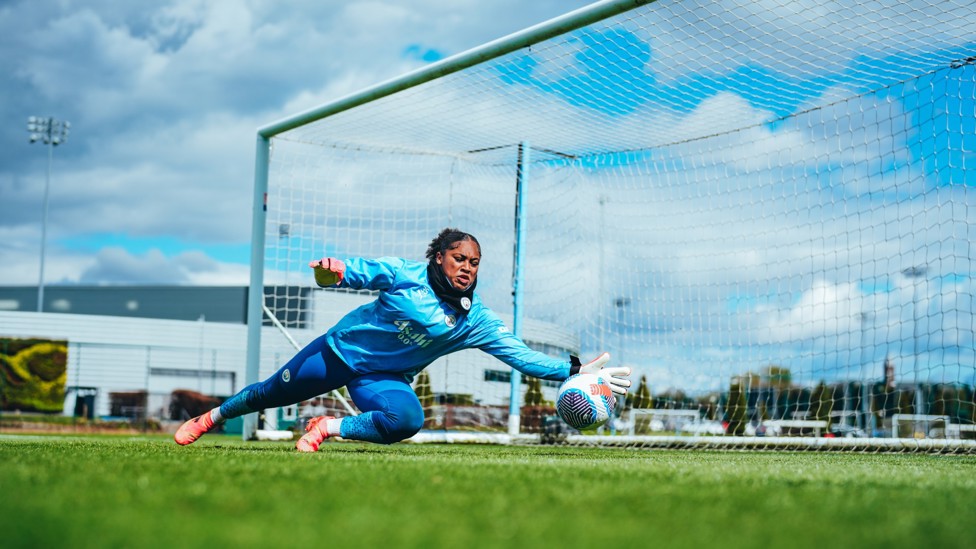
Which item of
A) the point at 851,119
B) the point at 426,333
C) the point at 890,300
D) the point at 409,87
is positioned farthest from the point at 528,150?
the point at 426,333

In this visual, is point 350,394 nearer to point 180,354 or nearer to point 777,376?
point 777,376

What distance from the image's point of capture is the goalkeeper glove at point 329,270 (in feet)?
17.1

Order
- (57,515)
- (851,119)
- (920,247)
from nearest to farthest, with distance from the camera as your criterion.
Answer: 1. (57,515)
2. (920,247)
3. (851,119)

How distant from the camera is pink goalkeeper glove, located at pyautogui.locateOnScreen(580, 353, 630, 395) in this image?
547 centimetres

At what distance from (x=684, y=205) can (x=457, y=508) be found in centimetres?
890

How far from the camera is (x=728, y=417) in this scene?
36.9ft

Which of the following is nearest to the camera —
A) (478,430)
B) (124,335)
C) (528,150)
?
(528,150)

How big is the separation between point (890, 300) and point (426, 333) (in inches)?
217

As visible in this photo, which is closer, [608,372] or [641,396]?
[608,372]

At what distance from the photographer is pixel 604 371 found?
5.51 m

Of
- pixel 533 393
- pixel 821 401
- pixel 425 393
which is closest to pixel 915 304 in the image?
pixel 821 401

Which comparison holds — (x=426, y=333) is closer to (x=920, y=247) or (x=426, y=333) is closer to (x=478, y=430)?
(x=920, y=247)

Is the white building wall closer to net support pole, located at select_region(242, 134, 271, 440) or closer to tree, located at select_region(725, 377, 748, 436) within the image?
net support pole, located at select_region(242, 134, 271, 440)

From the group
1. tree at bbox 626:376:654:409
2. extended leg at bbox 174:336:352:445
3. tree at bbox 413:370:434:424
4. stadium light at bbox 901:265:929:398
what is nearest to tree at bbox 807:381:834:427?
stadium light at bbox 901:265:929:398
